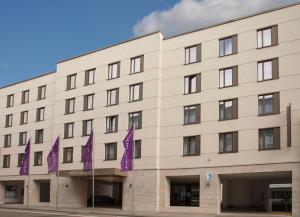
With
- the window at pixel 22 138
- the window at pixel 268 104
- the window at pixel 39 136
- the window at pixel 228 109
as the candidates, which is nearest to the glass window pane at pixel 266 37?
the window at pixel 268 104

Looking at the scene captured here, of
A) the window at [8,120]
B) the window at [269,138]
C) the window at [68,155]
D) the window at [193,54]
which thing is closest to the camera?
the window at [269,138]

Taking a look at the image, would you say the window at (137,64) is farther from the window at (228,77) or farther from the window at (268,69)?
the window at (268,69)

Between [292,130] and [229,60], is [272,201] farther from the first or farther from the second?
[229,60]

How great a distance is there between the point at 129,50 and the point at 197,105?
37.4 ft

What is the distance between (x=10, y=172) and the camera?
71188 millimetres

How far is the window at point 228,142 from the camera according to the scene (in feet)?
152

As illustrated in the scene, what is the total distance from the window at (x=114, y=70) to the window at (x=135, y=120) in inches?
218

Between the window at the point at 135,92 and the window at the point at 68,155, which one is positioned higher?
the window at the point at 135,92

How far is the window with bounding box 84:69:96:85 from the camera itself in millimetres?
59991

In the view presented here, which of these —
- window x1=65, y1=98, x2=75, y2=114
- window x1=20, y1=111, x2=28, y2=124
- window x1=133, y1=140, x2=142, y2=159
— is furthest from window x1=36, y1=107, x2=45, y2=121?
window x1=133, y1=140, x2=142, y2=159

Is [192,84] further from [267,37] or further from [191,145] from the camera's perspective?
[267,37]

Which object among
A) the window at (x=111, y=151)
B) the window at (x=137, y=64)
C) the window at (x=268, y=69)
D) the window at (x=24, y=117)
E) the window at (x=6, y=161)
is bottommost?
the window at (x=6, y=161)

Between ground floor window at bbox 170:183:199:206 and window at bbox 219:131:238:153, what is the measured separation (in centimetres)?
1173

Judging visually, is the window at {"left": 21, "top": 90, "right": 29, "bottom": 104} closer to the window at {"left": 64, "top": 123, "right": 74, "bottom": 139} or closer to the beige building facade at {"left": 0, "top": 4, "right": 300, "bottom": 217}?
the beige building facade at {"left": 0, "top": 4, "right": 300, "bottom": 217}
